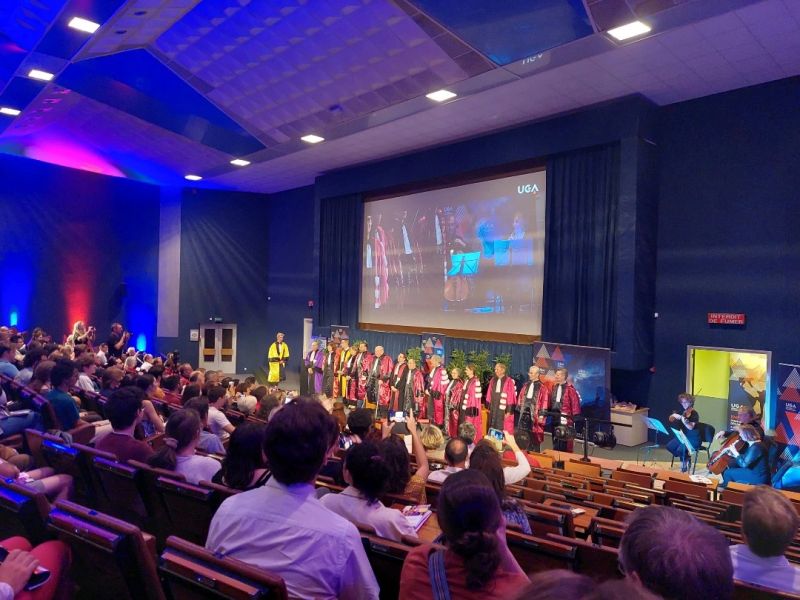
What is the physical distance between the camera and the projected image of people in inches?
407

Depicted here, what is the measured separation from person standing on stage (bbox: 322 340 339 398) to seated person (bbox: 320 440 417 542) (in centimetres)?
1009

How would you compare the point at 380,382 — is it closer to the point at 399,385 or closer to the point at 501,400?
the point at 399,385

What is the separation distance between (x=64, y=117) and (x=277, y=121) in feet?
13.8

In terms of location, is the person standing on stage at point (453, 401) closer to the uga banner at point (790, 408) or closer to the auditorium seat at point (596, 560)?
the uga banner at point (790, 408)

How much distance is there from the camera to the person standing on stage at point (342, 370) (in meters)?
11.9

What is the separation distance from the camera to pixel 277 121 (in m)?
11.0

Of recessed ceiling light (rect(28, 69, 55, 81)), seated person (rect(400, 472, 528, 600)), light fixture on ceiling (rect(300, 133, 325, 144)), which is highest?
recessed ceiling light (rect(28, 69, 55, 81))

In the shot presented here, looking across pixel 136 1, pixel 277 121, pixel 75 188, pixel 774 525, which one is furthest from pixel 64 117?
pixel 774 525

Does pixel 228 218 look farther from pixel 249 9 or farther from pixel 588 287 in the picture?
pixel 588 287

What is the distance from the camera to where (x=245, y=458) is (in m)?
2.59

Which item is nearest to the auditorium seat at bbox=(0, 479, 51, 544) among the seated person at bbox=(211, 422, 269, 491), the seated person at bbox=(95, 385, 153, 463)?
the seated person at bbox=(211, 422, 269, 491)

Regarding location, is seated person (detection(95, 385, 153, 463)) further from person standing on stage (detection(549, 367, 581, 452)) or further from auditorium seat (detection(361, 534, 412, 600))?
person standing on stage (detection(549, 367, 581, 452))

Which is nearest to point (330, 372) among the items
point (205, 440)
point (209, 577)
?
point (205, 440)

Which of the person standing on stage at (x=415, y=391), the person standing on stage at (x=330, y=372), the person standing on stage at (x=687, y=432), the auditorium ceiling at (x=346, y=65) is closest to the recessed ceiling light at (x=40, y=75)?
the auditorium ceiling at (x=346, y=65)
